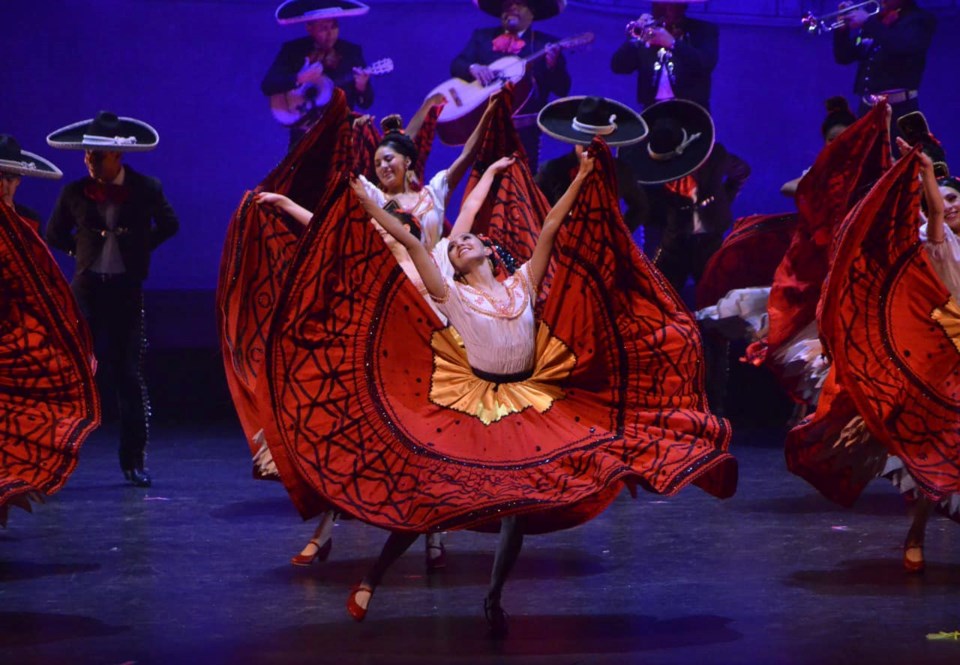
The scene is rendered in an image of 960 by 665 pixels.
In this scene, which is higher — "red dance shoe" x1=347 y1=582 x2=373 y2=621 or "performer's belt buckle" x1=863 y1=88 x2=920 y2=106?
"performer's belt buckle" x1=863 y1=88 x2=920 y2=106

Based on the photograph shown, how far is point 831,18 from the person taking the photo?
8.99 m

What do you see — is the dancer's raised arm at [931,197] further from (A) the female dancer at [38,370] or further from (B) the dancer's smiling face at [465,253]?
(A) the female dancer at [38,370]

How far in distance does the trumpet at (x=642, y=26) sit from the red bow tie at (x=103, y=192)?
325 cm

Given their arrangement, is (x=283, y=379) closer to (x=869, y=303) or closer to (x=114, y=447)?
(x=869, y=303)

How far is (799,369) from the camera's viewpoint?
21.6ft

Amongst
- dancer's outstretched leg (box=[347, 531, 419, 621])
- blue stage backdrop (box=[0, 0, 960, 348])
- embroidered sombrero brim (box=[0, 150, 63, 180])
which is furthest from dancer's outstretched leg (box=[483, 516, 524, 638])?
blue stage backdrop (box=[0, 0, 960, 348])

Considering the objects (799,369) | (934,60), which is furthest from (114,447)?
(934,60)

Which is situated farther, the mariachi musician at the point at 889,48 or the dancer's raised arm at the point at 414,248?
the mariachi musician at the point at 889,48

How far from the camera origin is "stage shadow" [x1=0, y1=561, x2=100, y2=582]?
524cm

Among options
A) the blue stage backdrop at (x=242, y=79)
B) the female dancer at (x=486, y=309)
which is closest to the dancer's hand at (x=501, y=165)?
the female dancer at (x=486, y=309)

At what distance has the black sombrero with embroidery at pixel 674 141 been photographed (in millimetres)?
8406

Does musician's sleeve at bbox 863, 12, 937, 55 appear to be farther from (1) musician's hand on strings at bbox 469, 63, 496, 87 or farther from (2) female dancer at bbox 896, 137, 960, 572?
(2) female dancer at bbox 896, 137, 960, 572

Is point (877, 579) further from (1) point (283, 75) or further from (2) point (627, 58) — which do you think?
(1) point (283, 75)

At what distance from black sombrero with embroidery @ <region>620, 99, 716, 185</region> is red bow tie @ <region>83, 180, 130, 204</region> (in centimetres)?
282
